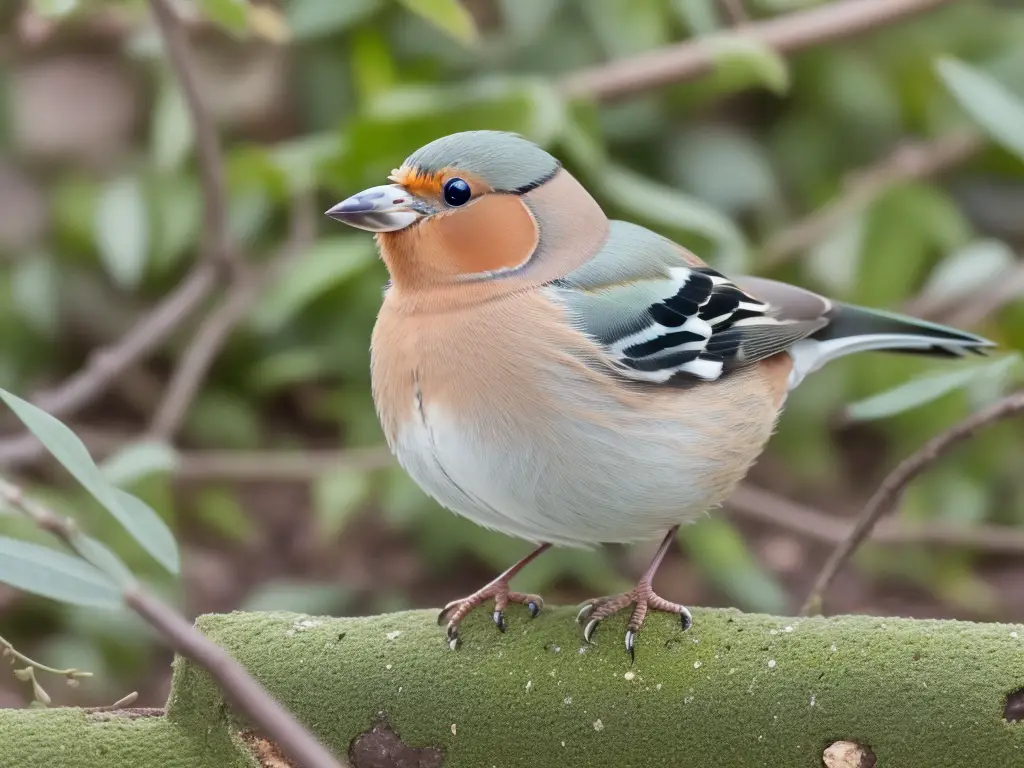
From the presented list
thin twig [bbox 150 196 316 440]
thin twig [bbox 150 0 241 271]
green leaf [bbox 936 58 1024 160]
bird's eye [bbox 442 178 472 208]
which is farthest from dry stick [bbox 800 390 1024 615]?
thin twig [bbox 150 196 316 440]

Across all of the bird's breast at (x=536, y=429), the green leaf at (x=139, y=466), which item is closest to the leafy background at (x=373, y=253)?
the green leaf at (x=139, y=466)

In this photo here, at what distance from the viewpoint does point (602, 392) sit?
1.71 meters

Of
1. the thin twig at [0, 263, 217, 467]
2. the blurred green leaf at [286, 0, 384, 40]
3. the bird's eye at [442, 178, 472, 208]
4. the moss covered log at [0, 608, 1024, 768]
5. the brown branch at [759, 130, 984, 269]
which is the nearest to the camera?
the moss covered log at [0, 608, 1024, 768]

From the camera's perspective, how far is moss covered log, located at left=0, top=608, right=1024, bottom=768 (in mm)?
1449

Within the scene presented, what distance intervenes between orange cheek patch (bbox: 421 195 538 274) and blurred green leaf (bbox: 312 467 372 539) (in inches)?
58.9

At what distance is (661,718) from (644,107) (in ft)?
8.27

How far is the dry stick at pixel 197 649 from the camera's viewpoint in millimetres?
892

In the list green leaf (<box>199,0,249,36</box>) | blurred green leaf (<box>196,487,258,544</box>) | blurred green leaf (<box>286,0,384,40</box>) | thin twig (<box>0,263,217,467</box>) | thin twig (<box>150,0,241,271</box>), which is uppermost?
blurred green leaf (<box>286,0,384,40</box>)

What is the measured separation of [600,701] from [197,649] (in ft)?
2.38

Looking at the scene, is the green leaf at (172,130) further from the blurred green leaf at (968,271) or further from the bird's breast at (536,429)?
the blurred green leaf at (968,271)

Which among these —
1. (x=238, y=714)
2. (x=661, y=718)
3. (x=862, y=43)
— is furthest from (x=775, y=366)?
(x=862, y=43)

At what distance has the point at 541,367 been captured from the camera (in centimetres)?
171

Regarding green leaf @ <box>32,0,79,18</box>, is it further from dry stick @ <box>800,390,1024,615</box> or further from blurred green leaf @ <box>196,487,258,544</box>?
blurred green leaf @ <box>196,487,258,544</box>

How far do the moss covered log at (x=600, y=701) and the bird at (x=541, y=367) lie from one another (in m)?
0.08
